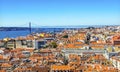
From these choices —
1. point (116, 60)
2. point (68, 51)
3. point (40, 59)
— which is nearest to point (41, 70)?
point (40, 59)

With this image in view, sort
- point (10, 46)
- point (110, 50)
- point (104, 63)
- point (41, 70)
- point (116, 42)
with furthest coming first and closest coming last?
point (10, 46) → point (116, 42) → point (110, 50) → point (104, 63) → point (41, 70)

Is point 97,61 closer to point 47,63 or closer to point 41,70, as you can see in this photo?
point 47,63

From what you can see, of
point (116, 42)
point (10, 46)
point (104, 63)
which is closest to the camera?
point (104, 63)

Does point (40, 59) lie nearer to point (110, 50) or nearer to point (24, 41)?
point (110, 50)

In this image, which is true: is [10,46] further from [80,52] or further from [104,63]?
[104,63]

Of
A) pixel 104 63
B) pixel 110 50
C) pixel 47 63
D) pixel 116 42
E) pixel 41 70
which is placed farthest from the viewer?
pixel 116 42

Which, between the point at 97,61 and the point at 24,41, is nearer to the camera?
the point at 97,61

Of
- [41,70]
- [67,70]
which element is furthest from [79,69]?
Result: [41,70]

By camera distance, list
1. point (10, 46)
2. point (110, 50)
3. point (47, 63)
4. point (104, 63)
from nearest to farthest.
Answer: point (47, 63) → point (104, 63) → point (110, 50) → point (10, 46)

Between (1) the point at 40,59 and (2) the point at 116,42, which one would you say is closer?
(1) the point at 40,59
